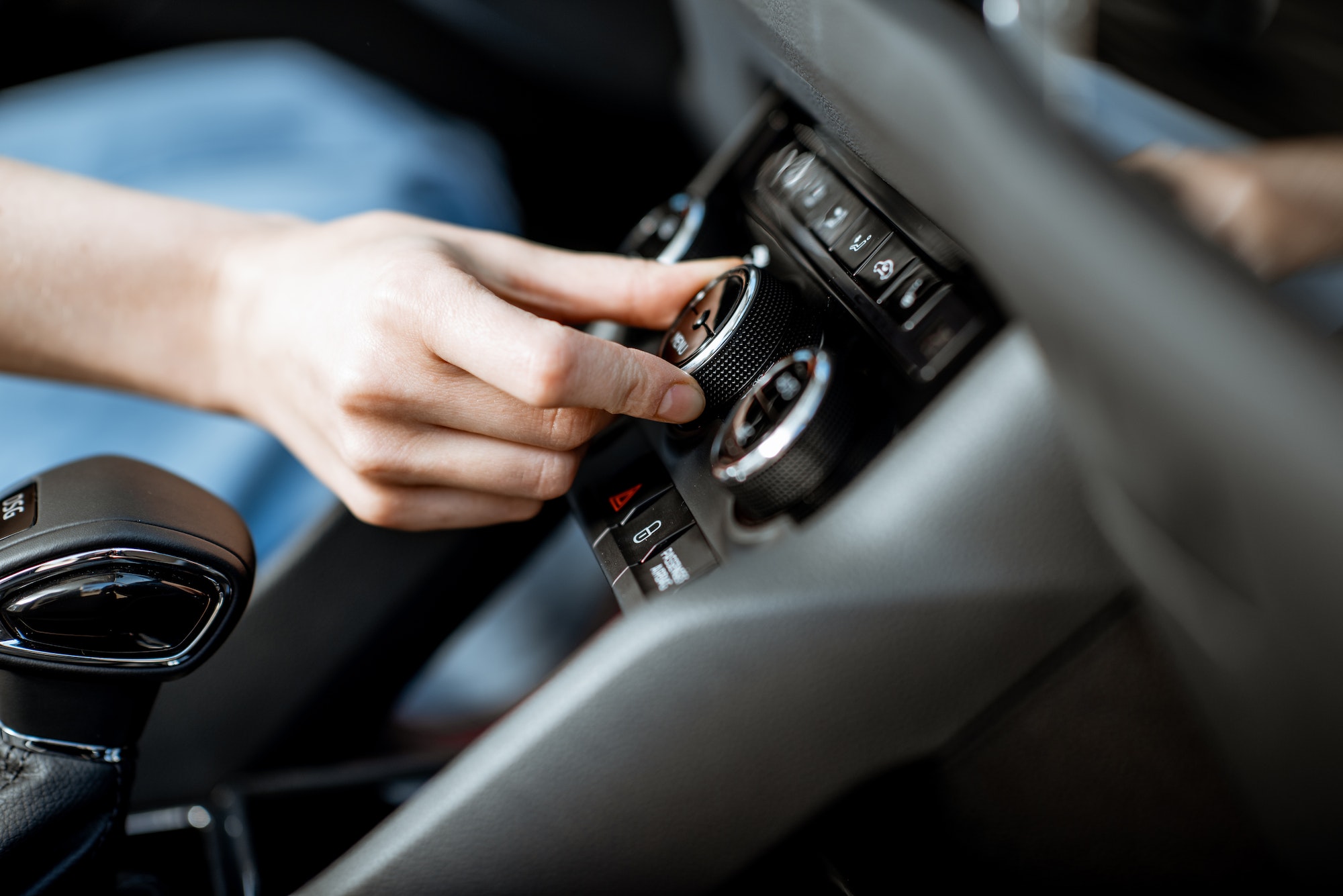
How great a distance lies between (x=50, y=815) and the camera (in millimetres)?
438

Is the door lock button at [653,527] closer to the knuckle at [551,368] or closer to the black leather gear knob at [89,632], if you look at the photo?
the knuckle at [551,368]

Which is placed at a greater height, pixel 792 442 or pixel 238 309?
pixel 238 309

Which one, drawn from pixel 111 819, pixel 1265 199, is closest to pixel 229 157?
pixel 111 819

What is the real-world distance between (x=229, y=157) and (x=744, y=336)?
117 cm

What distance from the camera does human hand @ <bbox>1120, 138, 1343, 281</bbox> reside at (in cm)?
29

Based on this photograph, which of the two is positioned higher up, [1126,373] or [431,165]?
[431,165]

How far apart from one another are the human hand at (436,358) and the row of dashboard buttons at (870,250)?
0.06 metres

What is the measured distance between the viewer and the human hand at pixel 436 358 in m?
0.44

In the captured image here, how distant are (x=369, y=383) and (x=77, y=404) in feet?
2.52

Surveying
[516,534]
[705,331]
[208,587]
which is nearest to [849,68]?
[705,331]

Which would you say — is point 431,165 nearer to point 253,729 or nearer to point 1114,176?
point 253,729

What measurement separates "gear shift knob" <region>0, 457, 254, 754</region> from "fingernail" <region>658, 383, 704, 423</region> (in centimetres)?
22

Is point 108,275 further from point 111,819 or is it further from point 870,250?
point 870,250

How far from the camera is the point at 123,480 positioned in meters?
0.47
